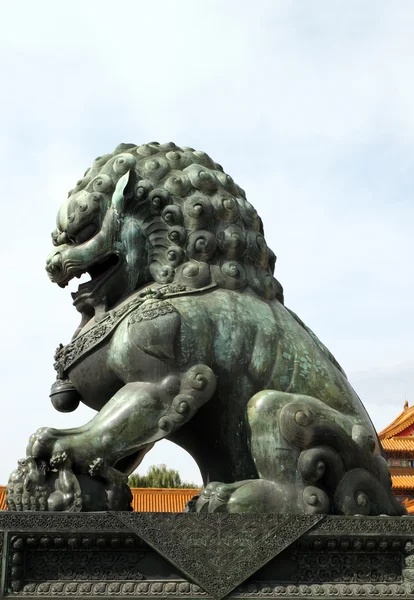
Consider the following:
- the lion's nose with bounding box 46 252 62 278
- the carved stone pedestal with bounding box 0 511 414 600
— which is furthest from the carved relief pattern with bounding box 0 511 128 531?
the lion's nose with bounding box 46 252 62 278

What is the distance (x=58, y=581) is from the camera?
379cm

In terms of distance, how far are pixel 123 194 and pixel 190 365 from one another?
102 cm

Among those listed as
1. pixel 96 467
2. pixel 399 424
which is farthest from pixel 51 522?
pixel 399 424

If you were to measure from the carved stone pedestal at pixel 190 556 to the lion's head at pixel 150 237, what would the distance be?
1.28m

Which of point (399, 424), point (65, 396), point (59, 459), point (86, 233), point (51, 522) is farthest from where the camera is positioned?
point (399, 424)

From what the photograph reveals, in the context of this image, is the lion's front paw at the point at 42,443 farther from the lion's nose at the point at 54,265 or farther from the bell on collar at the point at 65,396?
the lion's nose at the point at 54,265

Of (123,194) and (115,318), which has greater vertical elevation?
(123,194)

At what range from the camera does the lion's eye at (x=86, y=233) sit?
4.66m

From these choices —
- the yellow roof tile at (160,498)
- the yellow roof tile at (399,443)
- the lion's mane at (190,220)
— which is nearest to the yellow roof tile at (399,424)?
the yellow roof tile at (399,443)

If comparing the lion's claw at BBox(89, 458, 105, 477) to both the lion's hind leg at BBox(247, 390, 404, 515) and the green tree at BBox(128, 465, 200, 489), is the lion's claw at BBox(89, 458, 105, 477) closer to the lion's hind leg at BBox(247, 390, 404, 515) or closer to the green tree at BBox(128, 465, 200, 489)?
the lion's hind leg at BBox(247, 390, 404, 515)

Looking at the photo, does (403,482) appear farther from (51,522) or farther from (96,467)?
(51,522)

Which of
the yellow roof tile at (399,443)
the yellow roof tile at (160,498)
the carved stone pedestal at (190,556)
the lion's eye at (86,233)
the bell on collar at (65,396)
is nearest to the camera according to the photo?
the carved stone pedestal at (190,556)

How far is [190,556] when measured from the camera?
3832 mm

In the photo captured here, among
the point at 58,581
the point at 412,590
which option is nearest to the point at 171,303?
the point at 58,581
